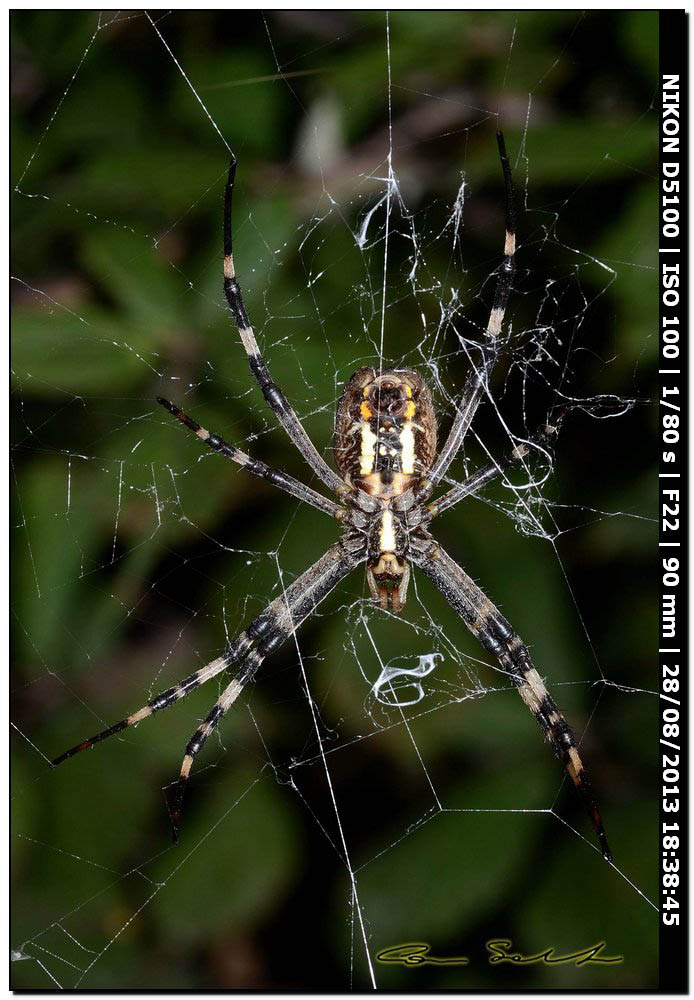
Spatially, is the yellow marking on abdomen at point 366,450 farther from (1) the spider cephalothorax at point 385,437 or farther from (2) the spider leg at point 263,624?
(2) the spider leg at point 263,624

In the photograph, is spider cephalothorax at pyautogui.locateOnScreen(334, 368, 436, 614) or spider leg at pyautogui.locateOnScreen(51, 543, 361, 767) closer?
spider cephalothorax at pyautogui.locateOnScreen(334, 368, 436, 614)

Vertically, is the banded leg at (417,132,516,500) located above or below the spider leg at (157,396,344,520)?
above

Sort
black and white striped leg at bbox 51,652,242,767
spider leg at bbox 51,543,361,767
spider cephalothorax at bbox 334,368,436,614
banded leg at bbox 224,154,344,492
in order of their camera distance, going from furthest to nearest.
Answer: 1. spider leg at bbox 51,543,361,767
2. black and white striped leg at bbox 51,652,242,767
3. banded leg at bbox 224,154,344,492
4. spider cephalothorax at bbox 334,368,436,614

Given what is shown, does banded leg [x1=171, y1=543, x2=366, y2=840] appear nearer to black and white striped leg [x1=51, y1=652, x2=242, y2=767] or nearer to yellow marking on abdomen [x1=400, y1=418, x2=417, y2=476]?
black and white striped leg [x1=51, y1=652, x2=242, y2=767]

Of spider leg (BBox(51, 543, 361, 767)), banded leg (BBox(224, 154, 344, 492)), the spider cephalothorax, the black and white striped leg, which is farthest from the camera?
spider leg (BBox(51, 543, 361, 767))

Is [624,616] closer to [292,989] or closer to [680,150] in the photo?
[680,150]
